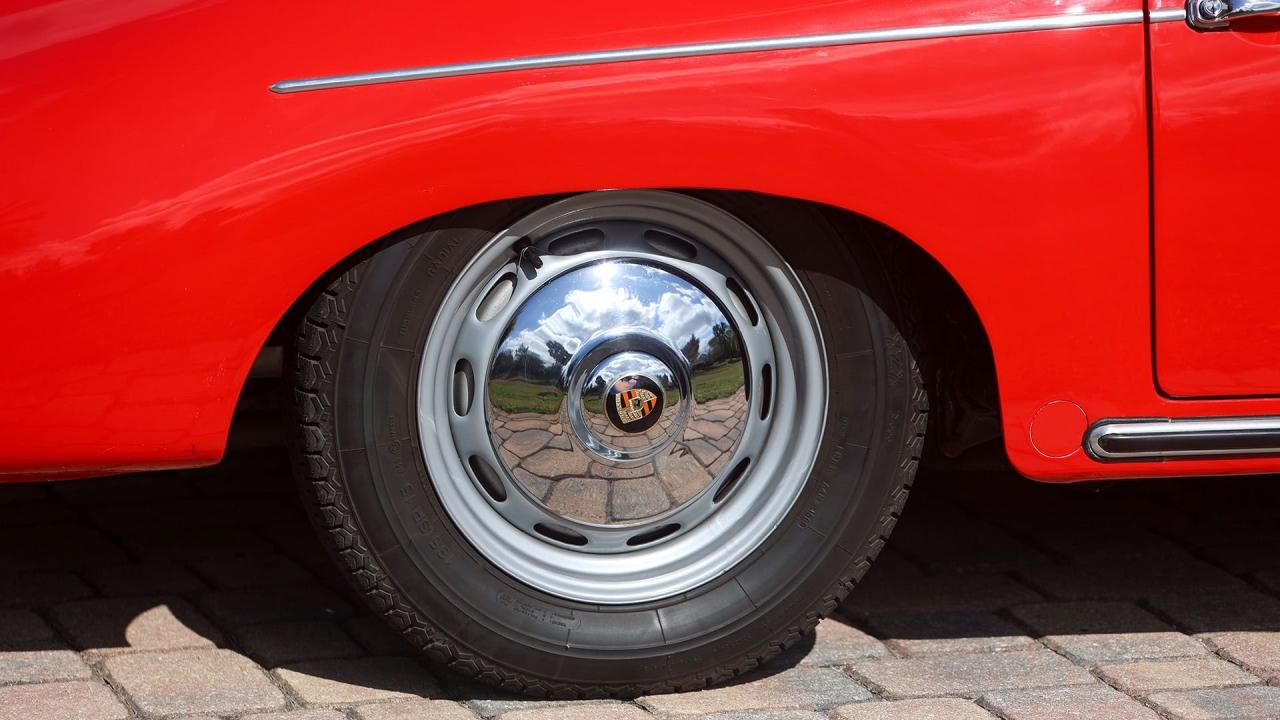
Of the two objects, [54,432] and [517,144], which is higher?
[517,144]

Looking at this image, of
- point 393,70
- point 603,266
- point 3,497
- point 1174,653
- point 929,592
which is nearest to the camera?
point 393,70

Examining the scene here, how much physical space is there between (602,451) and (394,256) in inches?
20.1

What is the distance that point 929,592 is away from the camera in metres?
3.21

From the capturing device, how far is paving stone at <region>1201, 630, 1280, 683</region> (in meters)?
2.83

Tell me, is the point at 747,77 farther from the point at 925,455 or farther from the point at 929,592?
the point at 929,592

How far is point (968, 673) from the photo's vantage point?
9.25 ft

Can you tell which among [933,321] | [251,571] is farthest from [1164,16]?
[251,571]

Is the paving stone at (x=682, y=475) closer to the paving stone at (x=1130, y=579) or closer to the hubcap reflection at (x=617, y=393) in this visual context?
the hubcap reflection at (x=617, y=393)

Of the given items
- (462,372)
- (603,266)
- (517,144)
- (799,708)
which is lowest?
(799,708)

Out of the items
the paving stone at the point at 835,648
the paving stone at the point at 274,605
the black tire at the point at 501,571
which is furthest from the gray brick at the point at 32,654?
the paving stone at the point at 835,648

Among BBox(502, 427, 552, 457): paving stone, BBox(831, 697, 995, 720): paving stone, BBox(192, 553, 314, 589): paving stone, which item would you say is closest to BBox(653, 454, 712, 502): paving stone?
BBox(502, 427, 552, 457): paving stone

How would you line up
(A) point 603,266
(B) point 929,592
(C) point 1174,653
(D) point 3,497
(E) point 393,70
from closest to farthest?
(E) point 393,70 → (A) point 603,266 → (C) point 1174,653 → (B) point 929,592 → (D) point 3,497

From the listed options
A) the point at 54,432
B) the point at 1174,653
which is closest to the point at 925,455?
the point at 1174,653

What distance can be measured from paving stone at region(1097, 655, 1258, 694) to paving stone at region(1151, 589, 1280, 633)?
0.17 m
